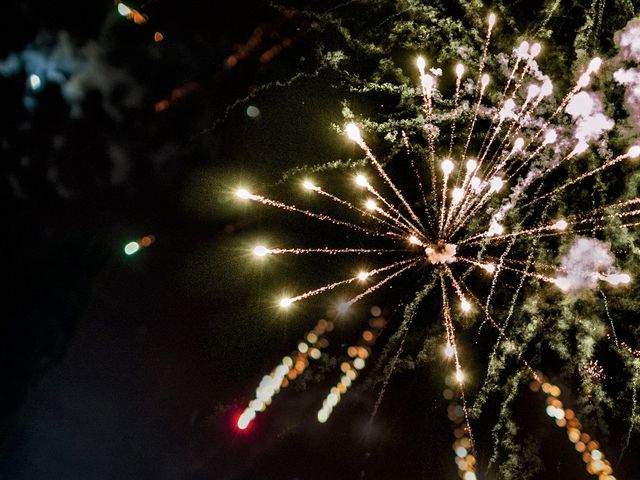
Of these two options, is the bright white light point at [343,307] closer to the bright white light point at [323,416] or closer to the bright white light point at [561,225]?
the bright white light point at [323,416]

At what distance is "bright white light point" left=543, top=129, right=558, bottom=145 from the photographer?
4.96 metres

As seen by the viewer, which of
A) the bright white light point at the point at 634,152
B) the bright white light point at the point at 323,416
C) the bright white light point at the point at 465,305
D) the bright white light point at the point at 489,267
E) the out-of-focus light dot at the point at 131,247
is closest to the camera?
the bright white light point at the point at 634,152

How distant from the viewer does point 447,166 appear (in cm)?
504

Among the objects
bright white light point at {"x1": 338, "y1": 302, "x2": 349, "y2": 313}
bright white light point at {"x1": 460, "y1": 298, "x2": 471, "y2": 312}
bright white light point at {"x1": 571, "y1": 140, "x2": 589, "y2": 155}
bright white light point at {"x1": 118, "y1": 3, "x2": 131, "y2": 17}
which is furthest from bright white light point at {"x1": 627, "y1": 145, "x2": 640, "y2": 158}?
bright white light point at {"x1": 118, "y1": 3, "x2": 131, "y2": 17}

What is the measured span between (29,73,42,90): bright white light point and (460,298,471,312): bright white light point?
692 cm

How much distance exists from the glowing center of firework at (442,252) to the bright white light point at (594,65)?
2.60 meters

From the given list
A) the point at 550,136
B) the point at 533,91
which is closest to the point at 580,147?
the point at 550,136

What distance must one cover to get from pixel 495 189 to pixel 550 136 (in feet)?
2.99

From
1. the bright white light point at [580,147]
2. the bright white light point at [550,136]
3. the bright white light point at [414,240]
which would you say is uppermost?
the bright white light point at [580,147]

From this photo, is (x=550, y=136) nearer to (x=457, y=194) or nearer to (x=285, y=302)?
(x=457, y=194)

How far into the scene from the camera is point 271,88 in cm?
564

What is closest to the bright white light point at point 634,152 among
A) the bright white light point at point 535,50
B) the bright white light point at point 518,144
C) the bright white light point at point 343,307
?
the bright white light point at point 518,144

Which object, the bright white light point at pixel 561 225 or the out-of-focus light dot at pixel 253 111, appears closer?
the bright white light point at pixel 561 225

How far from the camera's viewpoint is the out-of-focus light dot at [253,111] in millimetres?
5789
